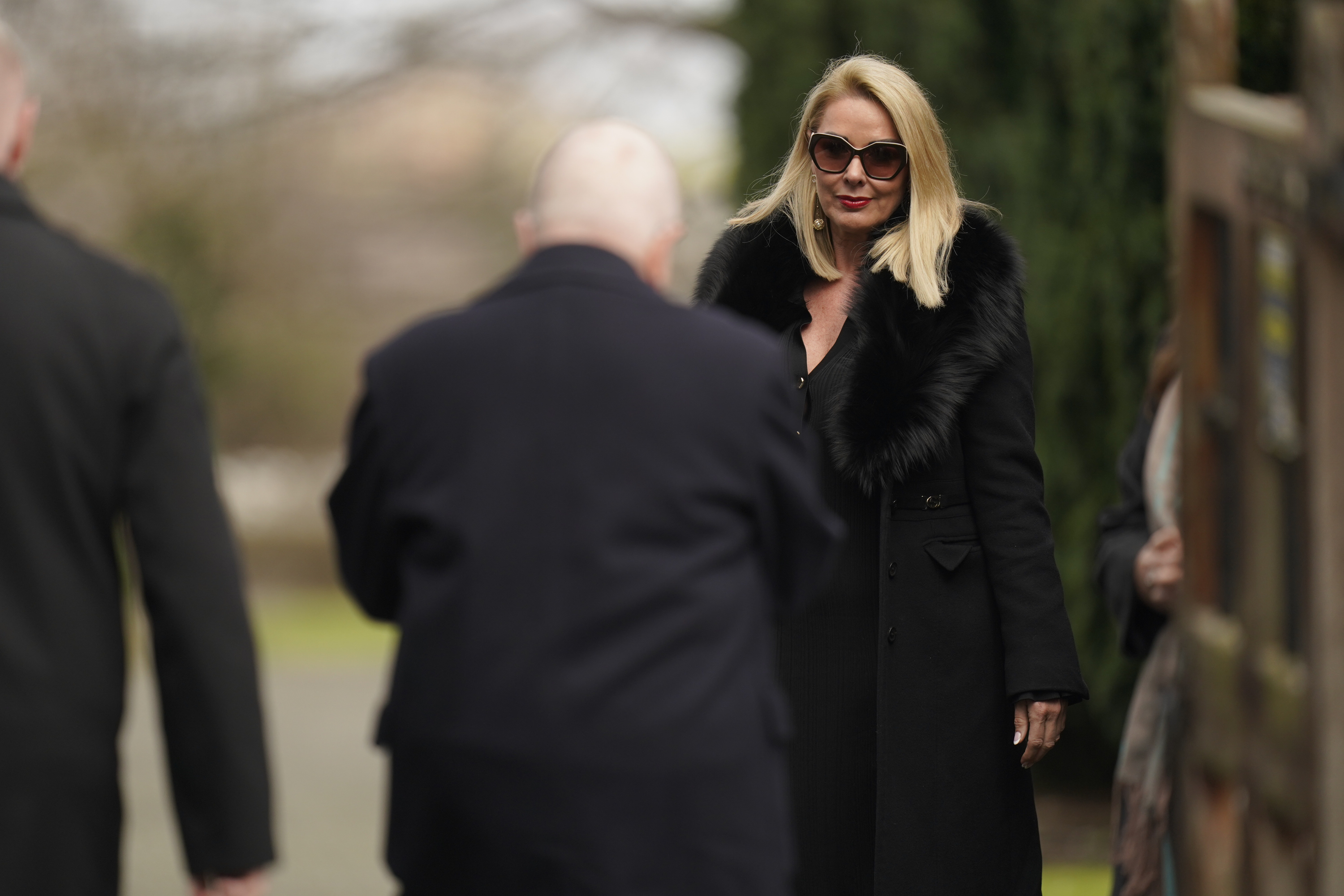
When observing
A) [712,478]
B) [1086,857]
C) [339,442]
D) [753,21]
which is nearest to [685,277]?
[339,442]

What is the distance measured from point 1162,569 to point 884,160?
3.18 feet

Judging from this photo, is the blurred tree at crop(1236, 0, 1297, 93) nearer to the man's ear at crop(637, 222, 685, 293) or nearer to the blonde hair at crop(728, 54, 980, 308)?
the blonde hair at crop(728, 54, 980, 308)

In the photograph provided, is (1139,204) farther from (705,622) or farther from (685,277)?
(685,277)

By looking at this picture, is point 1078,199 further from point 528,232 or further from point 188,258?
point 188,258

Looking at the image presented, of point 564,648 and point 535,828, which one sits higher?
point 564,648

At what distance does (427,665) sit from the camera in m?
2.11

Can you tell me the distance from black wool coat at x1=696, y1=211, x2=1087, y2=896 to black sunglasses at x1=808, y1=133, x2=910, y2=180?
0.22 metres

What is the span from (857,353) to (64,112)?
13432mm

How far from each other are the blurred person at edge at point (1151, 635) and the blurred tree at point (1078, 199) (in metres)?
2.20

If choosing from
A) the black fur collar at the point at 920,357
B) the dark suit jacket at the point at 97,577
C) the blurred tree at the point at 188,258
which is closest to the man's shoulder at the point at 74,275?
the dark suit jacket at the point at 97,577

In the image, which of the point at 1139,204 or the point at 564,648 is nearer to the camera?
the point at 564,648

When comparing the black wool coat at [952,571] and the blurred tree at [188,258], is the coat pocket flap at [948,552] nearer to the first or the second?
the black wool coat at [952,571]

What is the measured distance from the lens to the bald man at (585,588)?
2.05 m

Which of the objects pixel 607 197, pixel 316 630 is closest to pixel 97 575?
pixel 607 197
